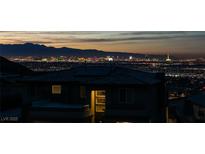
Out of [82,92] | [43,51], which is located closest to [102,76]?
[82,92]

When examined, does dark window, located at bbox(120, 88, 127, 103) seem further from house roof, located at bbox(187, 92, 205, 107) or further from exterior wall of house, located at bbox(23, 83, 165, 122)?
house roof, located at bbox(187, 92, 205, 107)

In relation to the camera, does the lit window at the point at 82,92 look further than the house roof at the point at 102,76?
Yes

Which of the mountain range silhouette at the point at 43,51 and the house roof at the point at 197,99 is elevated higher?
the mountain range silhouette at the point at 43,51

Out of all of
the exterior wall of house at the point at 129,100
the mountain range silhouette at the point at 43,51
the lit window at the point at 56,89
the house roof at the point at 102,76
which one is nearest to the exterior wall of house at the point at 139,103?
the exterior wall of house at the point at 129,100

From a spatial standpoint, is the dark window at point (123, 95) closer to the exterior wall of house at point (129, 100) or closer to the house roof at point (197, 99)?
the exterior wall of house at point (129, 100)

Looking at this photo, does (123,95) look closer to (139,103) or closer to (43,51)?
(139,103)
